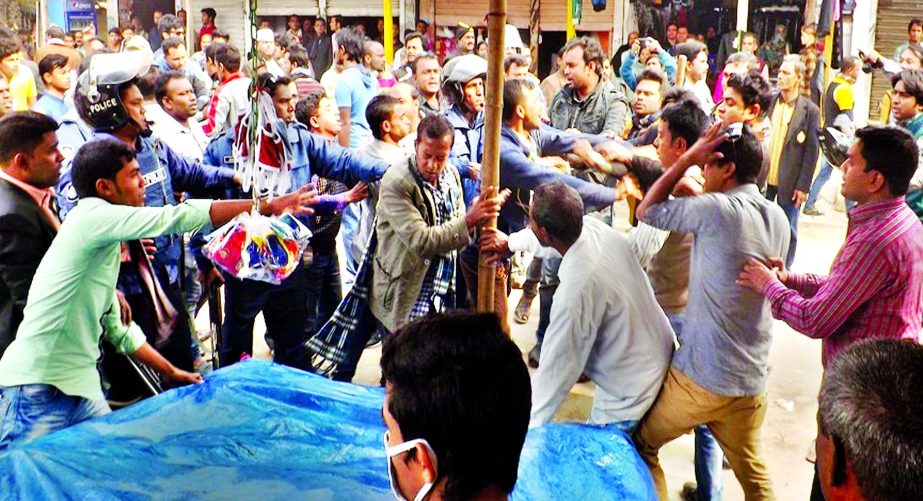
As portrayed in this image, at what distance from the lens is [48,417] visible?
2.78 metres

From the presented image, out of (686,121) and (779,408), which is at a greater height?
(686,121)

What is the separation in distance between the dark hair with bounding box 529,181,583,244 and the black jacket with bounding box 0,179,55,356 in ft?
5.76

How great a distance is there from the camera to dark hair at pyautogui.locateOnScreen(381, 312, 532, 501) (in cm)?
154

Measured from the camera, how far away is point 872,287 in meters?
2.78

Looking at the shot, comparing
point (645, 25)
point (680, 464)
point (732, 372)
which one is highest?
point (645, 25)

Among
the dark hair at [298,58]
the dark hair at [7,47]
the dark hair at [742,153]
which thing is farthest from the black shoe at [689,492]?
the dark hair at [298,58]

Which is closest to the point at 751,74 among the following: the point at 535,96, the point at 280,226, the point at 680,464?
the point at 535,96

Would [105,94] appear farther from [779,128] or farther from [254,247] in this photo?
[779,128]

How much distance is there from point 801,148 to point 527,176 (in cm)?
295

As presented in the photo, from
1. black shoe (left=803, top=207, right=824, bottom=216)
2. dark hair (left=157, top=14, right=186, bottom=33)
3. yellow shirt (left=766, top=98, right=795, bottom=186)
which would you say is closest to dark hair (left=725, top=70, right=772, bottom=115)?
yellow shirt (left=766, top=98, right=795, bottom=186)

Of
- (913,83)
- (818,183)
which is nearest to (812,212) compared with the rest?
(818,183)

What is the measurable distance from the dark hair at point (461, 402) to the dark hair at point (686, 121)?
1.97 metres

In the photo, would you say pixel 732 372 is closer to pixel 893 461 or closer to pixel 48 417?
pixel 893 461

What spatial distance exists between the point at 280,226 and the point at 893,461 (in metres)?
2.08
